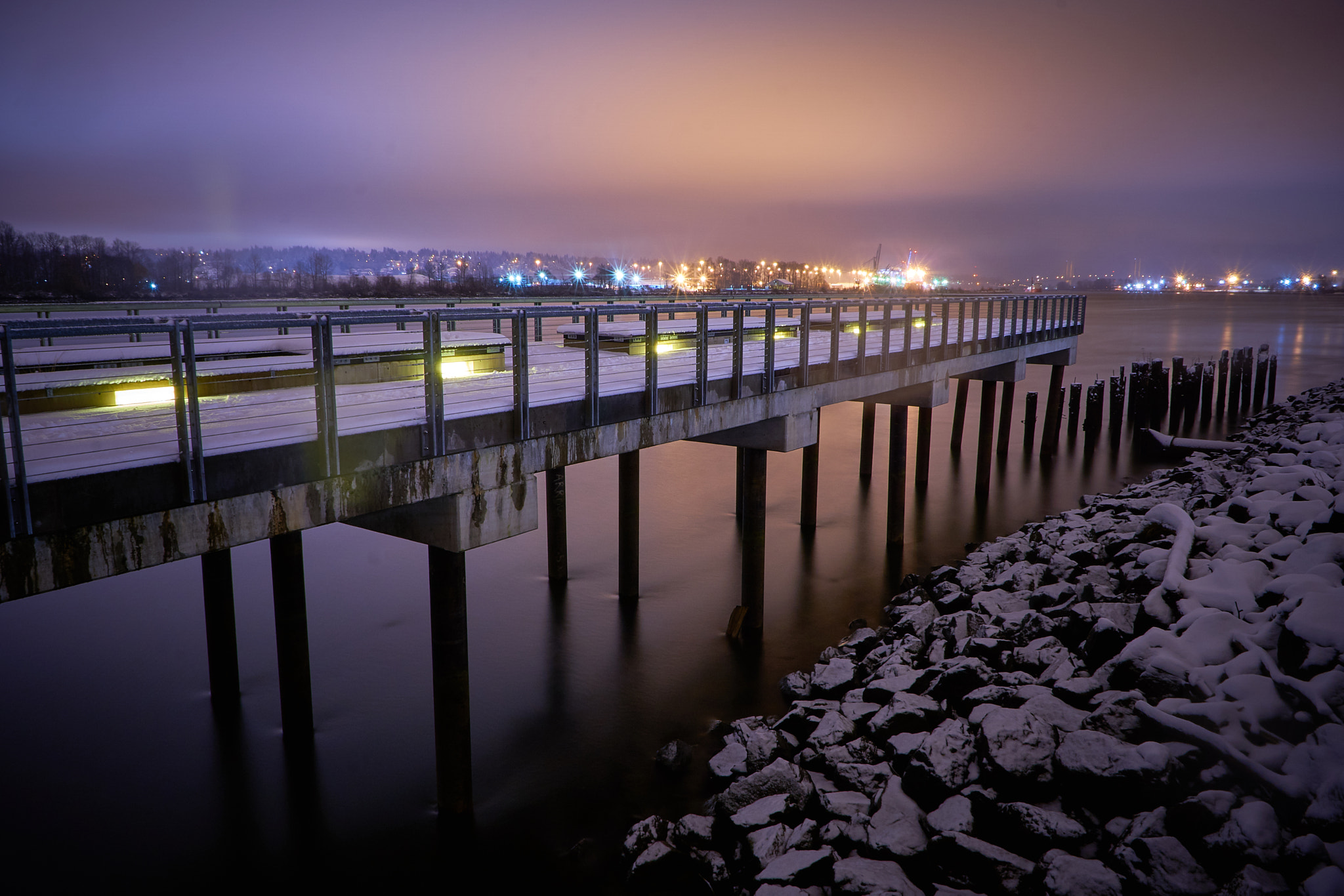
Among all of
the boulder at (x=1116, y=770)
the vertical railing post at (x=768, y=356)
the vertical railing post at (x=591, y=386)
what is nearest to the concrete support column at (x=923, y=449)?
the vertical railing post at (x=768, y=356)

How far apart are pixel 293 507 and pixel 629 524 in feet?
25.1

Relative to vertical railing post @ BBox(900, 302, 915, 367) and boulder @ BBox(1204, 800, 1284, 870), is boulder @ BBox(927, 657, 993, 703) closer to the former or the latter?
boulder @ BBox(1204, 800, 1284, 870)

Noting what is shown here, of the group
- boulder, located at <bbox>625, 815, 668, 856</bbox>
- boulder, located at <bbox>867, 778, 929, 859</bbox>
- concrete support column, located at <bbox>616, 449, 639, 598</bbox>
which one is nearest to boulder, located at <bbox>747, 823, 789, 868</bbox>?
boulder, located at <bbox>867, 778, 929, 859</bbox>

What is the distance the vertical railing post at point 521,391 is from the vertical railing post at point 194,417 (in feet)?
7.98

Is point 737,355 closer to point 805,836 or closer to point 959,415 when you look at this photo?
point 805,836

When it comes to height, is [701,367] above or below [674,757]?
above

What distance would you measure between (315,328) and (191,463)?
114 centimetres

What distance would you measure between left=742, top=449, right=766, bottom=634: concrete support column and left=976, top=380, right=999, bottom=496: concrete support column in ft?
32.6

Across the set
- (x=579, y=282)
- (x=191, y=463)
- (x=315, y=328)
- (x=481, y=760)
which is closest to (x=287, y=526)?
(x=191, y=463)

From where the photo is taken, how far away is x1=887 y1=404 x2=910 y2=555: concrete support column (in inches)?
615

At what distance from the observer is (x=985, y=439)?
65.6 feet

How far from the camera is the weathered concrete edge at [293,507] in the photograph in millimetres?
4500

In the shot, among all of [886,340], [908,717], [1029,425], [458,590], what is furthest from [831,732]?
[1029,425]

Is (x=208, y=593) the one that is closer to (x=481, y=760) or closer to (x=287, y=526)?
(x=481, y=760)
